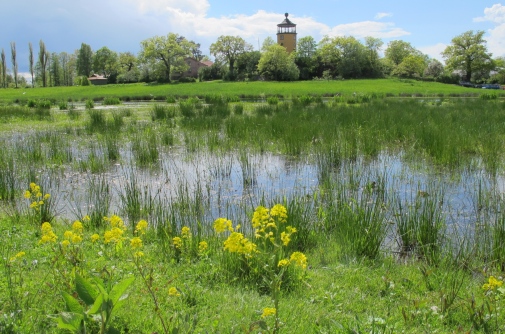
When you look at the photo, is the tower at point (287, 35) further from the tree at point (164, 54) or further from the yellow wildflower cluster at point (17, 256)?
the yellow wildflower cluster at point (17, 256)

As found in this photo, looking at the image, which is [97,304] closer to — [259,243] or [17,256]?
[17,256]

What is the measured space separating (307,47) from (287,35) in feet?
52.9

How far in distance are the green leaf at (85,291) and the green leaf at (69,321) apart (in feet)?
0.52

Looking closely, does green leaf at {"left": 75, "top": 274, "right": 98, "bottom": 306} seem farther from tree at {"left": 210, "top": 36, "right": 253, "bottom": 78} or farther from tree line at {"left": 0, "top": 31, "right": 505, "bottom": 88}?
tree at {"left": 210, "top": 36, "right": 253, "bottom": 78}

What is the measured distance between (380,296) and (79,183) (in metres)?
5.90

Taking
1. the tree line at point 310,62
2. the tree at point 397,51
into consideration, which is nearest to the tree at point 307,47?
the tree line at point 310,62

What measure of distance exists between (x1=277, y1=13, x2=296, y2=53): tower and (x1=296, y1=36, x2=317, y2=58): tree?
12.1m

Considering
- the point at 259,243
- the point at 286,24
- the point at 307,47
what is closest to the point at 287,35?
the point at 286,24

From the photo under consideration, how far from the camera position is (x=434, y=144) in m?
9.33

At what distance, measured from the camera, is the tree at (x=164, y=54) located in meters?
67.4

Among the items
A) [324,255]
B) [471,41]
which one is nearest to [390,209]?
[324,255]

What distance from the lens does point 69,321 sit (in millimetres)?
2377

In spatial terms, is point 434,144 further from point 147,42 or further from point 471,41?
point 471,41

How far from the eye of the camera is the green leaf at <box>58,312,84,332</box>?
7.79 ft
